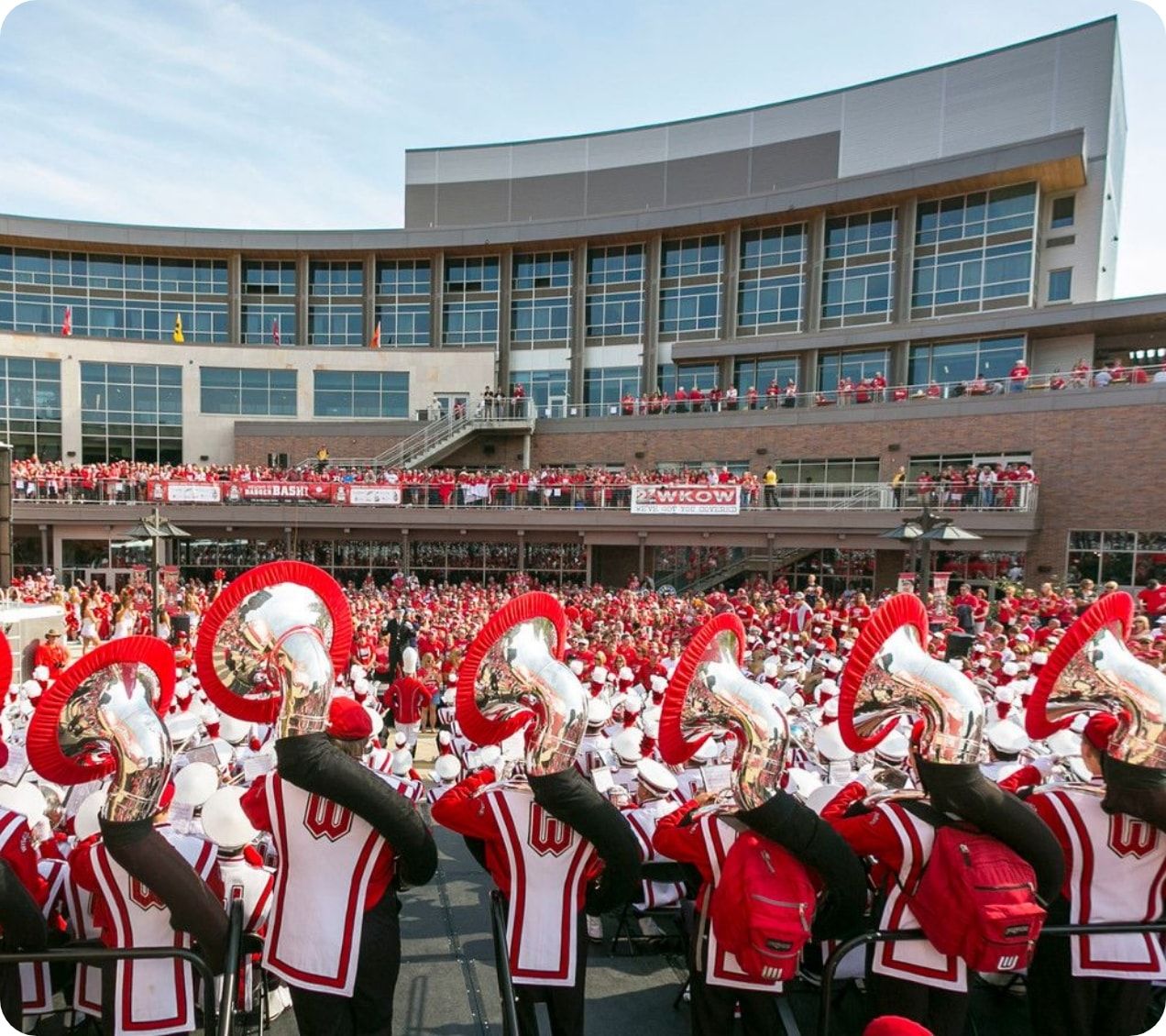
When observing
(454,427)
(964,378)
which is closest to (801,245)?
(964,378)

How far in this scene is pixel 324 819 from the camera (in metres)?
2.83

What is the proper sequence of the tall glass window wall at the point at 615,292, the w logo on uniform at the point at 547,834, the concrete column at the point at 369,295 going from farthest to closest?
the concrete column at the point at 369,295
the tall glass window wall at the point at 615,292
the w logo on uniform at the point at 547,834

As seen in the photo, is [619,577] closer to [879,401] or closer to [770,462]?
[770,462]

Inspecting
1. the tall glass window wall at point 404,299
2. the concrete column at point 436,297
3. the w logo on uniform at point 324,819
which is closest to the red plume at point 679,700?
the w logo on uniform at point 324,819

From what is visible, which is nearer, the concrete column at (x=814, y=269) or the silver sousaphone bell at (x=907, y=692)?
the silver sousaphone bell at (x=907, y=692)

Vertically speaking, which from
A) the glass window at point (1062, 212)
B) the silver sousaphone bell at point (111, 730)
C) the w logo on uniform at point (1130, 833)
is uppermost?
the glass window at point (1062, 212)

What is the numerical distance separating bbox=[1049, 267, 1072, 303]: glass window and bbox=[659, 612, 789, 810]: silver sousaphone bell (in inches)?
1129

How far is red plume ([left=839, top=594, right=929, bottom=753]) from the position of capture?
114 inches

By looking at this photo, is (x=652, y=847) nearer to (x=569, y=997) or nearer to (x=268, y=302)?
(x=569, y=997)

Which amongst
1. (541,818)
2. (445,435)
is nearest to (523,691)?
(541,818)

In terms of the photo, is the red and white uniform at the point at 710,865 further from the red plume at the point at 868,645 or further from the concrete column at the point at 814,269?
the concrete column at the point at 814,269

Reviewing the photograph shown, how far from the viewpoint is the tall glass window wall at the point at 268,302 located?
109 feet

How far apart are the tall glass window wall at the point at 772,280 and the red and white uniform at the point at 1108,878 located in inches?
1104

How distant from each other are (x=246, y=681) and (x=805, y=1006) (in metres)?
3.68
